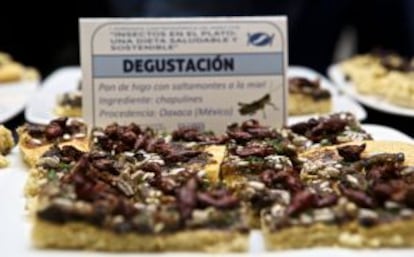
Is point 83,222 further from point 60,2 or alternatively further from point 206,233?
point 60,2

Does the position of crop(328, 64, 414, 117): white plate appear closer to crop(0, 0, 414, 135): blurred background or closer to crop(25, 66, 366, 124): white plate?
crop(25, 66, 366, 124): white plate

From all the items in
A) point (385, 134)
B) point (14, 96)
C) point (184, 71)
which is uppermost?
point (184, 71)

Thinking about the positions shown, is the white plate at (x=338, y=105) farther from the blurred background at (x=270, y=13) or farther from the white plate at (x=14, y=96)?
Result: the white plate at (x=14, y=96)

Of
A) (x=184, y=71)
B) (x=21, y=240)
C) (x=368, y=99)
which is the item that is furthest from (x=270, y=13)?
(x=21, y=240)

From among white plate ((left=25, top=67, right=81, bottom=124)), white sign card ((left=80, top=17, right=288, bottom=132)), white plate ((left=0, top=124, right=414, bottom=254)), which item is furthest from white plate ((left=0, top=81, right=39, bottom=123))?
white plate ((left=0, top=124, right=414, bottom=254))

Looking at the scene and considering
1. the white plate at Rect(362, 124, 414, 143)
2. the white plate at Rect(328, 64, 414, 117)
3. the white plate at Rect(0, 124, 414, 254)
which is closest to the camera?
the white plate at Rect(0, 124, 414, 254)

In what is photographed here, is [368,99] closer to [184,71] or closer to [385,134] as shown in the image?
[385,134]

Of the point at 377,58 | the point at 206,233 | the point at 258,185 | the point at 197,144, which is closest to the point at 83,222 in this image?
the point at 206,233
